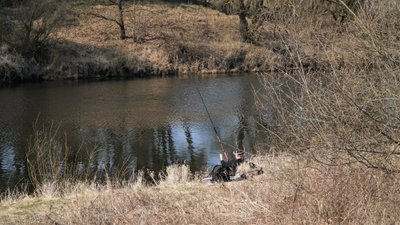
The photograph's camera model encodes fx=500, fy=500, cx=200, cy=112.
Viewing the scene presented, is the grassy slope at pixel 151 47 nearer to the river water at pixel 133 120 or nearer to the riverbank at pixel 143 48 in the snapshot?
the riverbank at pixel 143 48

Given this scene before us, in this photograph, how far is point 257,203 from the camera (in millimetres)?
5637

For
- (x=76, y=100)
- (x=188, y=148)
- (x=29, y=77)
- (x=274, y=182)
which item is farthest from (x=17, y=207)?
(x=29, y=77)

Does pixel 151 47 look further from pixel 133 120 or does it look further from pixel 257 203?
pixel 257 203

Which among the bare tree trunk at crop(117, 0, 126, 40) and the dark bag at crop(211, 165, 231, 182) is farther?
the bare tree trunk at crop(117, 0, 126, 40)

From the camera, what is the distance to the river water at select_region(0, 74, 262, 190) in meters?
14.2

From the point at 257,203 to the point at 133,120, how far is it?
13927 mm

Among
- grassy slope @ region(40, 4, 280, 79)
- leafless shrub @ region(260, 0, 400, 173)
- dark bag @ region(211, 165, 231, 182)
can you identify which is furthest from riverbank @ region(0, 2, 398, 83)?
leafless shrub @ region(260, 0, 400, 173)

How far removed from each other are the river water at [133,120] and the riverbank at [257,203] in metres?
5.77

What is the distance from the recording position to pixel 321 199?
4.89 meters

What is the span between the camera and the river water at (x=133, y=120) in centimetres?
1425

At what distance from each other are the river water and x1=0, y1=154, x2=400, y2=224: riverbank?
577 cm

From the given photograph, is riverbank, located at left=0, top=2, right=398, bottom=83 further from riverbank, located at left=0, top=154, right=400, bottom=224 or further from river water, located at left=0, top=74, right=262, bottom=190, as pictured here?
riverbank, located at left=0, top=154, right=400, bottom=224

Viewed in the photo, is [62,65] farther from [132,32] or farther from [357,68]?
[357,68]

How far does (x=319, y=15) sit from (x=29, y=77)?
27.7 metres
